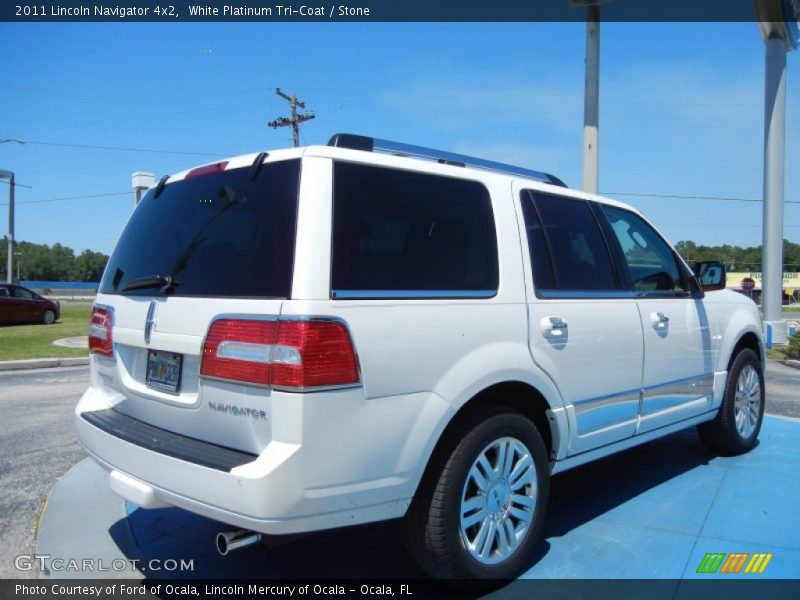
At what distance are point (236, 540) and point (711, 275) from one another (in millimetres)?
4005

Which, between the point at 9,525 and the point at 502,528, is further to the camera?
the point at 9,525

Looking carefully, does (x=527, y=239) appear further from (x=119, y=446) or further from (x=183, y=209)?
(x=119, y=446)

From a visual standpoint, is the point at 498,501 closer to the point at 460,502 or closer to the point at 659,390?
the point at 460,502

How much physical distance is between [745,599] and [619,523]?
954 millimetres

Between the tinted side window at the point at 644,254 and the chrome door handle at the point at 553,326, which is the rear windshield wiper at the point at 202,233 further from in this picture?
the tinted side window at the point at 644,254

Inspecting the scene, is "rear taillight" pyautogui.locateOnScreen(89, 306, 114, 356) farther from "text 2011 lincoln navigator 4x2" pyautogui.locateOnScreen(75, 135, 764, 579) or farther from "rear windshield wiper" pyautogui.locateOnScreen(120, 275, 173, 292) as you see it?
"rear windshield wiper" pyautogui.locateOnScreen(120, 275, 173, 292)

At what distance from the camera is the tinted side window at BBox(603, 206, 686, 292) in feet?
14.3

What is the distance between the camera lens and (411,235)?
9.87ft

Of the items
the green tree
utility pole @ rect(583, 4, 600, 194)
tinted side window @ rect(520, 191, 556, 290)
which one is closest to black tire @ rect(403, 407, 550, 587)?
tinted side window @ rect(520, 191, 556, 290)

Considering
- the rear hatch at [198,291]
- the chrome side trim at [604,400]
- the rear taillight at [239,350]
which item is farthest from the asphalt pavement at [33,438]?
the chrome side trim at [604,400]

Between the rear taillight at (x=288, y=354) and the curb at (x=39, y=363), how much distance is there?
10608 millimetres

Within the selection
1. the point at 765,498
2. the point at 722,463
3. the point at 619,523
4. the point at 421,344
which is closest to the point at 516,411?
the point at 421,344

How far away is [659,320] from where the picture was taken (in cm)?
423

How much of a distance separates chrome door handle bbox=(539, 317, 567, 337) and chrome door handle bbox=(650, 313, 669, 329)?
1.00 meters
